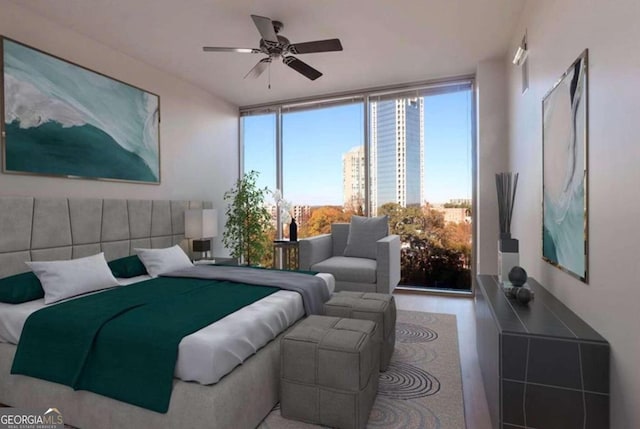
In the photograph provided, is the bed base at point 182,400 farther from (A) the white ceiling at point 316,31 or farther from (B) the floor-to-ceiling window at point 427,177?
(B) the floor-to-ceiling window at point 427,177

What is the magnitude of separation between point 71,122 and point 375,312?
119 inches

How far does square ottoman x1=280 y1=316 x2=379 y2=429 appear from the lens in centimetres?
163

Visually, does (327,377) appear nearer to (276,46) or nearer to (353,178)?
(276,46)

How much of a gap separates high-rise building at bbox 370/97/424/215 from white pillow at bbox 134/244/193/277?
2672 millimetres

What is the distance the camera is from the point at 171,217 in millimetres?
Answer: 3822

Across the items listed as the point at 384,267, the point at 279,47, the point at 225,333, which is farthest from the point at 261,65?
the point at 225,333

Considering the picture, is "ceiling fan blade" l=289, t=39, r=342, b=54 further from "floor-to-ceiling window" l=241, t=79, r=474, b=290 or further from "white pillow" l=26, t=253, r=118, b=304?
"white pillow" l=26, t=253, r=118, b=304

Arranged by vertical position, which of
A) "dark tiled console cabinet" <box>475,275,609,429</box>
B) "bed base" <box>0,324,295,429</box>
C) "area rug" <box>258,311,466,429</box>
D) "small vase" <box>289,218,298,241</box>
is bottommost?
"area rug" <box>258,311,466,429</box>

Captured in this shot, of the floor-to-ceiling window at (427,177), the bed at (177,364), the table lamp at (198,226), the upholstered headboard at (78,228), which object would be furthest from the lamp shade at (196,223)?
the floor-to-ceiling window at (427,177)

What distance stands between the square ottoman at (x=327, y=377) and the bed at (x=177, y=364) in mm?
172

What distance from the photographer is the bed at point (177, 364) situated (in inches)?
Answer: 58.0

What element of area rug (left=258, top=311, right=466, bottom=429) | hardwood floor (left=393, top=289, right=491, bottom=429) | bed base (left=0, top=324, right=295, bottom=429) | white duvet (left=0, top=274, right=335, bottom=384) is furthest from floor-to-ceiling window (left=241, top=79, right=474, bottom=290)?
bed base (left=0, top=324, right=295, bottom=429)

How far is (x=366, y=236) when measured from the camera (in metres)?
4.18

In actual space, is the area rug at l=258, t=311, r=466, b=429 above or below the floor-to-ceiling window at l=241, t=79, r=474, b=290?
below
